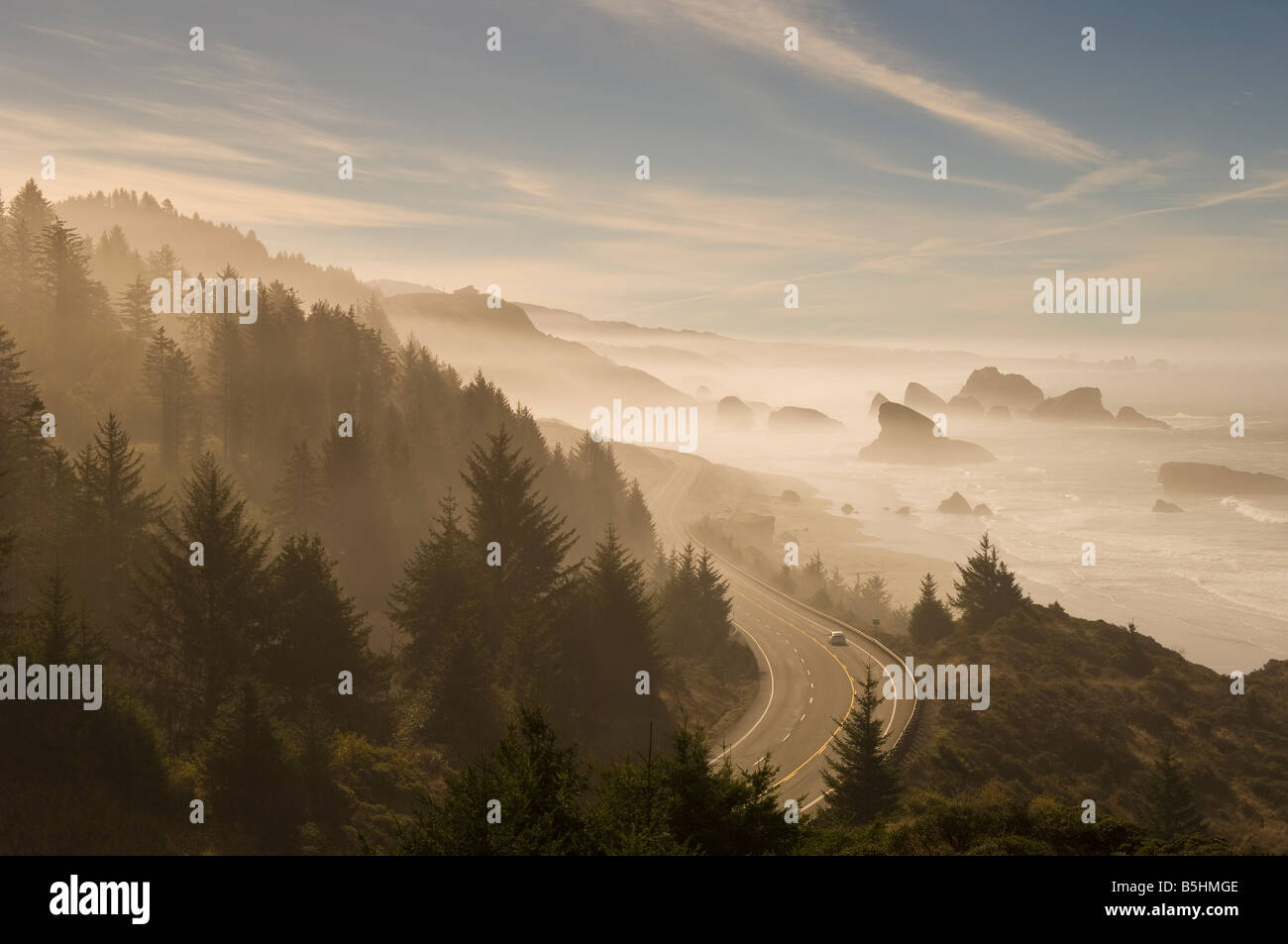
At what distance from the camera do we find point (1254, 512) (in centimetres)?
12188

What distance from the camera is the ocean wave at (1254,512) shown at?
379ft

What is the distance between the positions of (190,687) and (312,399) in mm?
44511

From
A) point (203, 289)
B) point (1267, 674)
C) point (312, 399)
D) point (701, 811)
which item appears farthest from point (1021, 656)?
point (203, 289)

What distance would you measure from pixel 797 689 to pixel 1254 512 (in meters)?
118

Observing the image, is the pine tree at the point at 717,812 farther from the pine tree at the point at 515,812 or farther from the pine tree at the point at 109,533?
the pine tree at the point at 109,533

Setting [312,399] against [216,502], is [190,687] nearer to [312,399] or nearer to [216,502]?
[216,502]

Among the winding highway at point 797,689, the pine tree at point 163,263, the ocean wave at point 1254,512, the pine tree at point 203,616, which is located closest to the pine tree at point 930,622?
the winding highway at point 797,689

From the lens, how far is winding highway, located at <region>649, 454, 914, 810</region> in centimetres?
3816

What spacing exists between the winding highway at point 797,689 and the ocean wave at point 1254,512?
306 feet

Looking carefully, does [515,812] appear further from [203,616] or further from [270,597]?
[203,616]

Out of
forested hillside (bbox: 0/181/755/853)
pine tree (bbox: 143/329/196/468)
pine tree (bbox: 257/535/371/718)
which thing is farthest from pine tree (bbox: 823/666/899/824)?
pine tree (bbox: 143/329/196/468)

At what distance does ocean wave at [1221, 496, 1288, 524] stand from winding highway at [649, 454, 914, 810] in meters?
93.2

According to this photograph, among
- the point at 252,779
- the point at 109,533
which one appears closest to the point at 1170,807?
the point at 252,779
